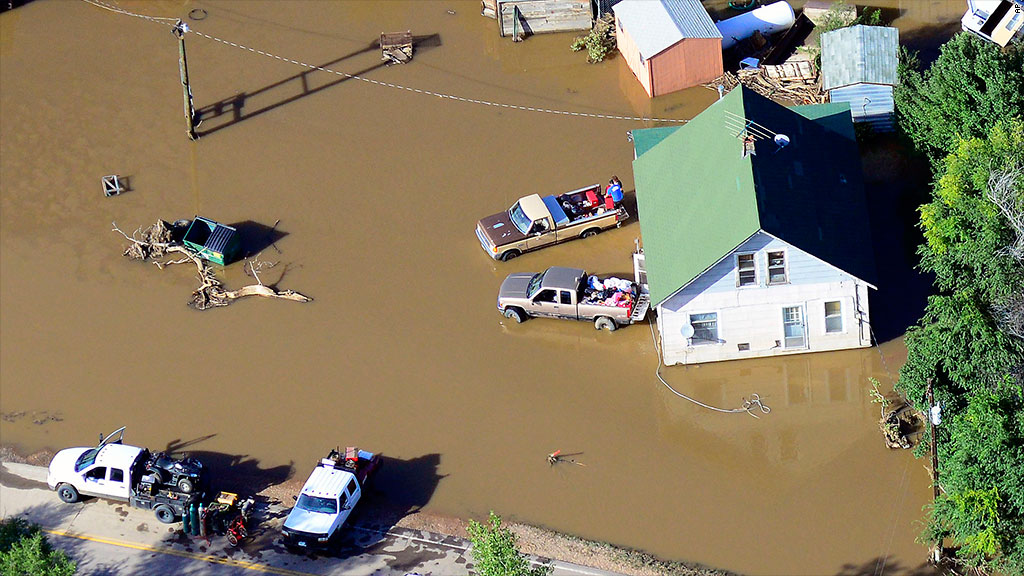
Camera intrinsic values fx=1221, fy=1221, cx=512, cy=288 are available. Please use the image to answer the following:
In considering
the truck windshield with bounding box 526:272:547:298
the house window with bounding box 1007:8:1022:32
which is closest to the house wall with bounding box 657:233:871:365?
the truck windshield with bounding box 526:272:547:298

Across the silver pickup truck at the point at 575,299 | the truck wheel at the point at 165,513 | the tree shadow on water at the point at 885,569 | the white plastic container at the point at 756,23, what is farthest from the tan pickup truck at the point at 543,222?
the tree shadow on water at the point at 885,569

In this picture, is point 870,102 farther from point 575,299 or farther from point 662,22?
point 575,299

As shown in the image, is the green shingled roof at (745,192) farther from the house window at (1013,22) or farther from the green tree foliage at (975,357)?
the house window at (1013,22)

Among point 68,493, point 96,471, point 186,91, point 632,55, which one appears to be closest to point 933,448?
point 632,55

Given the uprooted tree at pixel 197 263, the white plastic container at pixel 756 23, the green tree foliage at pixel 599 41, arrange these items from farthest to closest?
the green tree foliage at pixel 599 41, the white plastic container at pixel 756 23, the uprooted tree at pixel 197 263

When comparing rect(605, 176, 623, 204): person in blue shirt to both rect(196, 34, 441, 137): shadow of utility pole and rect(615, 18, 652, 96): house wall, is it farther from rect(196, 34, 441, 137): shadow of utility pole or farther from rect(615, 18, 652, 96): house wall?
rect(196, 34, 441, 137): shadow of utility pole
